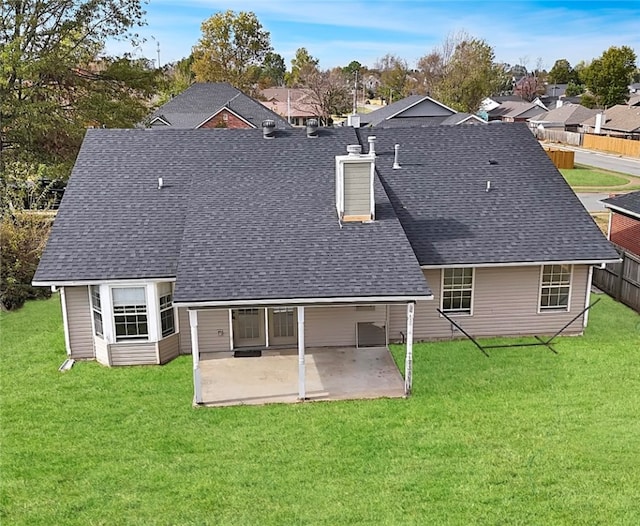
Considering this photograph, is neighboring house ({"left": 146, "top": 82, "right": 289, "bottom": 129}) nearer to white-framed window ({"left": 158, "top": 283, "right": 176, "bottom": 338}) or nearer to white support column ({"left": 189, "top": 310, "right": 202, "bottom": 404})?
white-framed window ({"left": 158, "top": 283, "right": 176, "bottom": 338})

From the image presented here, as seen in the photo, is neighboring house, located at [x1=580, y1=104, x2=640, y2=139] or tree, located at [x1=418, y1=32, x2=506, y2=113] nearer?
neighboring house, located at [x1=580, y1=104, x2=640, y2=139]

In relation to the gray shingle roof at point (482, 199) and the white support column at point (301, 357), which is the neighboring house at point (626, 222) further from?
the white support column at point (301, 357)

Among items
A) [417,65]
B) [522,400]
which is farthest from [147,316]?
[417,65]

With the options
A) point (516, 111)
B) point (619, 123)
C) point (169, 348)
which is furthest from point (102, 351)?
point (516, 111)

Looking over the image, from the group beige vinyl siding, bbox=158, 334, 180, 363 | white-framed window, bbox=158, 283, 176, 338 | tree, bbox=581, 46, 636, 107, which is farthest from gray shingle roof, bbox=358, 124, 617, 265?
tree, bbox=581, 46, 636, 107

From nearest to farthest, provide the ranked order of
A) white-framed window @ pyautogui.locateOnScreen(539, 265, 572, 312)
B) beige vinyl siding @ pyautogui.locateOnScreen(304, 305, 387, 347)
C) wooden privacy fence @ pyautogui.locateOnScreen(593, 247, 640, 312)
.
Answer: beige vinyl siding @ pyautogui.locateOnScreen(304, 305, 387, 347) < white-framed window @ pyautogui.locateOnScreen(539, 265, 572, 312) < wooden privacy fence @ pyautogui.locateOnScreen(593, 247, 640, 312)

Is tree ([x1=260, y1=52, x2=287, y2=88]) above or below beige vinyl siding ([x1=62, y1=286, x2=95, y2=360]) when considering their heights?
above

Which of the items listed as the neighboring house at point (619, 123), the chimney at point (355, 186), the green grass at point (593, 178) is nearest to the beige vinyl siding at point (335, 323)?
the chimney at point (355, 186)
